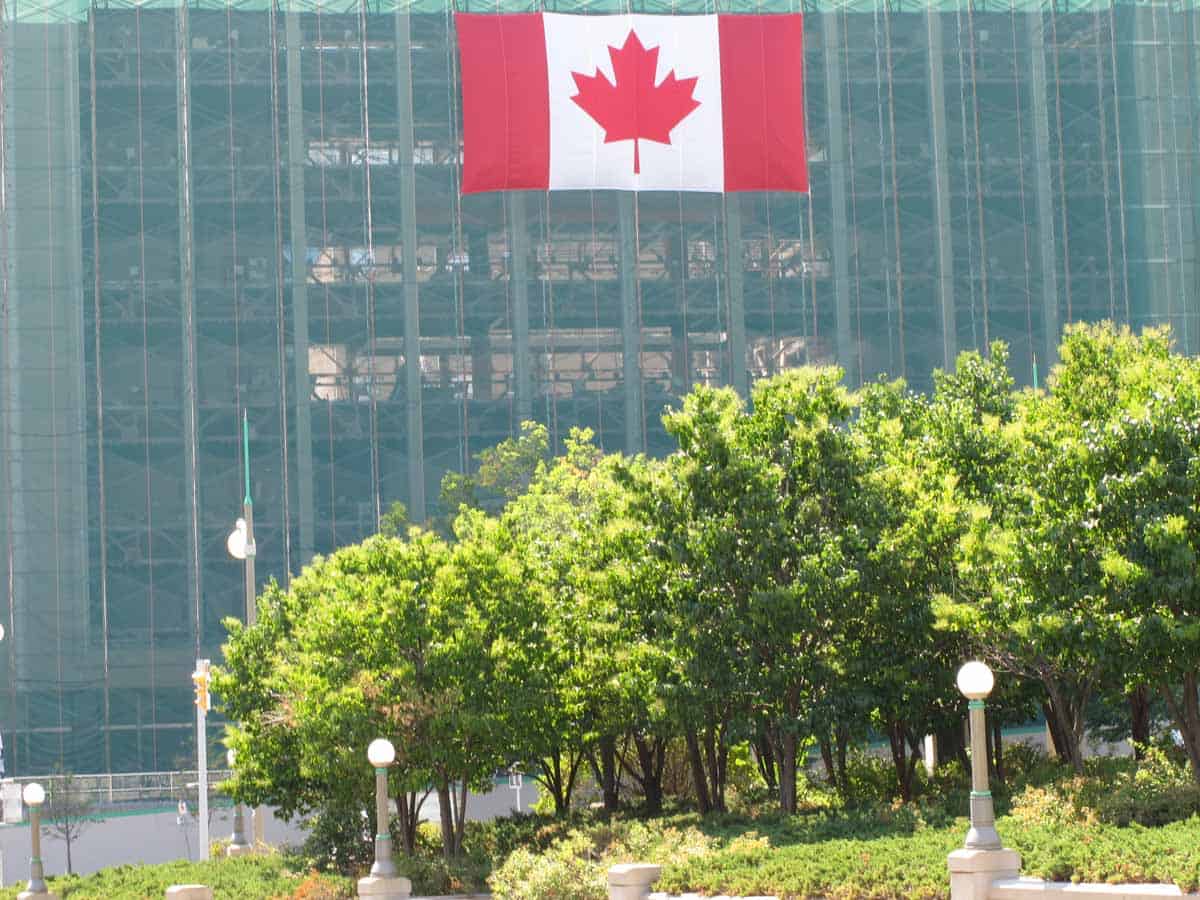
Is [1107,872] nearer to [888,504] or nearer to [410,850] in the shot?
[888,504]

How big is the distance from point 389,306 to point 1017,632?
37.2 m

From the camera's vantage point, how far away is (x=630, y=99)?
48.6 metres

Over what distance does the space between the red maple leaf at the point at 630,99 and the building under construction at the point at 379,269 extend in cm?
1287

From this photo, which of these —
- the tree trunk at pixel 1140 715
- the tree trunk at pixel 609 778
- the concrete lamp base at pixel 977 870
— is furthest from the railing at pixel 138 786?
the concrete lamp base at pixel 977 870

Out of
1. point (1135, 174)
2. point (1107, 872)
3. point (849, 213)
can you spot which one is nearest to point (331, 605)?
point (1107, 872)

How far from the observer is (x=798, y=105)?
5009 cm

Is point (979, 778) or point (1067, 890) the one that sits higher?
→ point (979, 778)

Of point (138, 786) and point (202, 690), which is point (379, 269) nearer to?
point (138, 786)

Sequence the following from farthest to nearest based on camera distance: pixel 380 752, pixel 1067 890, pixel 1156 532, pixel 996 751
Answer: pixel 996 751
pixel 380 752
pixel 1156 532
pixel 1067 890

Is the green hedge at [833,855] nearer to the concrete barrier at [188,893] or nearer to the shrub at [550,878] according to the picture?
the shrub at [550,878]

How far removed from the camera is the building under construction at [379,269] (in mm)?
60562

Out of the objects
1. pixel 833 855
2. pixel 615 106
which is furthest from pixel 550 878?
pixel 615 106

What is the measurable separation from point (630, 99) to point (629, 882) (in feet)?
88.4

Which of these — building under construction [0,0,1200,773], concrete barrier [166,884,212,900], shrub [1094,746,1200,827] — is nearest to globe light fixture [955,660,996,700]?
shrub [1094,746,1200,827]
